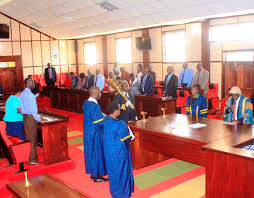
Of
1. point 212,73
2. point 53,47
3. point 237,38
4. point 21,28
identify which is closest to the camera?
point 237,38

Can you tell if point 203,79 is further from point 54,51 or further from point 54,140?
point 54,51

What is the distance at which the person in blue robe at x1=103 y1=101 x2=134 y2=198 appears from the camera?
438cm

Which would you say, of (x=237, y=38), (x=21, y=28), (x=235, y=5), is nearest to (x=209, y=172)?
(x=235, y=5)

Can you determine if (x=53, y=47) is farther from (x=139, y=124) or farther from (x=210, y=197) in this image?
(x=210, y=197)

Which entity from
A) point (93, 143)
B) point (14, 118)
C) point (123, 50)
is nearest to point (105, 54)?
point (123, 50)

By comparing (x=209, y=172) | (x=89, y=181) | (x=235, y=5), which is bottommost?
(x=89, y=181)

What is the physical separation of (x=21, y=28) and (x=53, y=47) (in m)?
2.46

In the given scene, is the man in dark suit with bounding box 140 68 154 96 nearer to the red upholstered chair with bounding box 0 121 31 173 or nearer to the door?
the red upholstered chair with bounding box 0 121 31 173

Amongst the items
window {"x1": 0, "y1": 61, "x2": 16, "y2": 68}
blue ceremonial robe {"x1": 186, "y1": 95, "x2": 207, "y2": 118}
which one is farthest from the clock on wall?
blue ceremonial robe {"x1": 186, "y1": 95, "x2": 207, "y2": 118}

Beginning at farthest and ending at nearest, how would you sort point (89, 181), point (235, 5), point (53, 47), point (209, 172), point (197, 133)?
point (53, 47) < point (235, 5) < point (89, 181) < point (197, 133) < point (209, 172)

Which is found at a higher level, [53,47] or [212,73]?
[53,47]

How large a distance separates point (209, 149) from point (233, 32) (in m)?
9.30

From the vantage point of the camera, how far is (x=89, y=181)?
550 centimetres

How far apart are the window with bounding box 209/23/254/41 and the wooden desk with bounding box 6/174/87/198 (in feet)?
33.0
